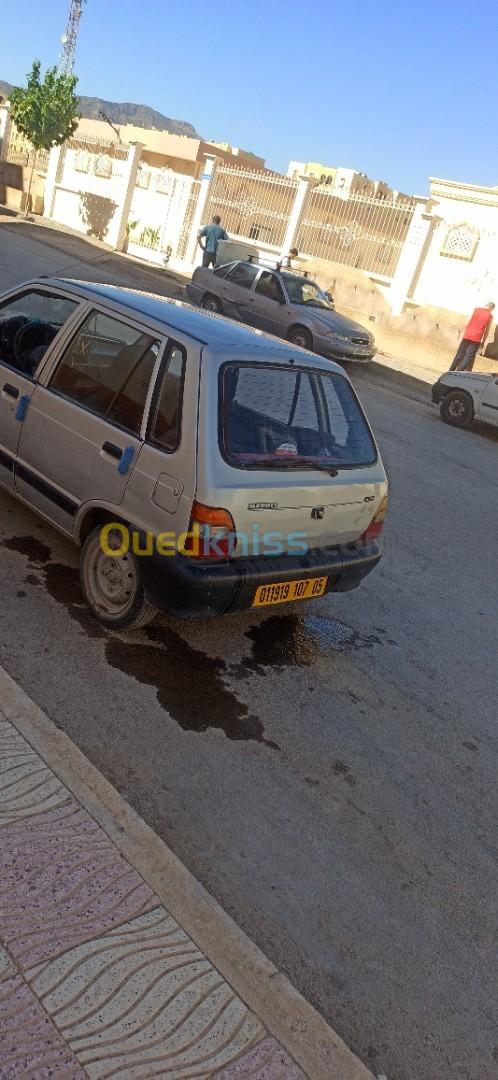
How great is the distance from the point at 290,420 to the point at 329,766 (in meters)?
1.79

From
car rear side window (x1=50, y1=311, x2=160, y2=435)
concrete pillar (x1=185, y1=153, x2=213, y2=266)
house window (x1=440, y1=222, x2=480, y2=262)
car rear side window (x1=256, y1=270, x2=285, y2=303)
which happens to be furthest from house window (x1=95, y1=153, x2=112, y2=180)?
car rear side window (x1=50, y1=311, x2=160, y2=435)

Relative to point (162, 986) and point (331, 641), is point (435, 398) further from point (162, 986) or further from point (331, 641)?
point (162, 986)

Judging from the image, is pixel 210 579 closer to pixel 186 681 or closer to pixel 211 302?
pixel 186 681

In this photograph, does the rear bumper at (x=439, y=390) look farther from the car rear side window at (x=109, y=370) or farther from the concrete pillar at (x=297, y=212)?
the concrete pillar at (x=297, y=212)

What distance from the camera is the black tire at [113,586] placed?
4.39 meters

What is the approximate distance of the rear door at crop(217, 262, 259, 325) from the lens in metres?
16.8

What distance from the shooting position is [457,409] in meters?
14.4

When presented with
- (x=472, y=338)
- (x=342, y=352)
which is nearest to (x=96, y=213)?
(x=342, y=352)

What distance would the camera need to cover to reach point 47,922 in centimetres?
264

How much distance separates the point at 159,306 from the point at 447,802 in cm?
306

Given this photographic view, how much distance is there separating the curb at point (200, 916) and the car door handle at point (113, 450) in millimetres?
1367

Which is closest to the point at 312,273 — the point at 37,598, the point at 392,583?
the point at 392,583

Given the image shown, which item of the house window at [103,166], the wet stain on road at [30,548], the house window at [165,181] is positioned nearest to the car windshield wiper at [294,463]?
the wet stain on road at [30,548]

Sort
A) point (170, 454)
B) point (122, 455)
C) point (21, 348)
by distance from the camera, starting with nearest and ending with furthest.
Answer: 1. point (170, 454)
2. point (122, 455)
3. point (21, 348)
